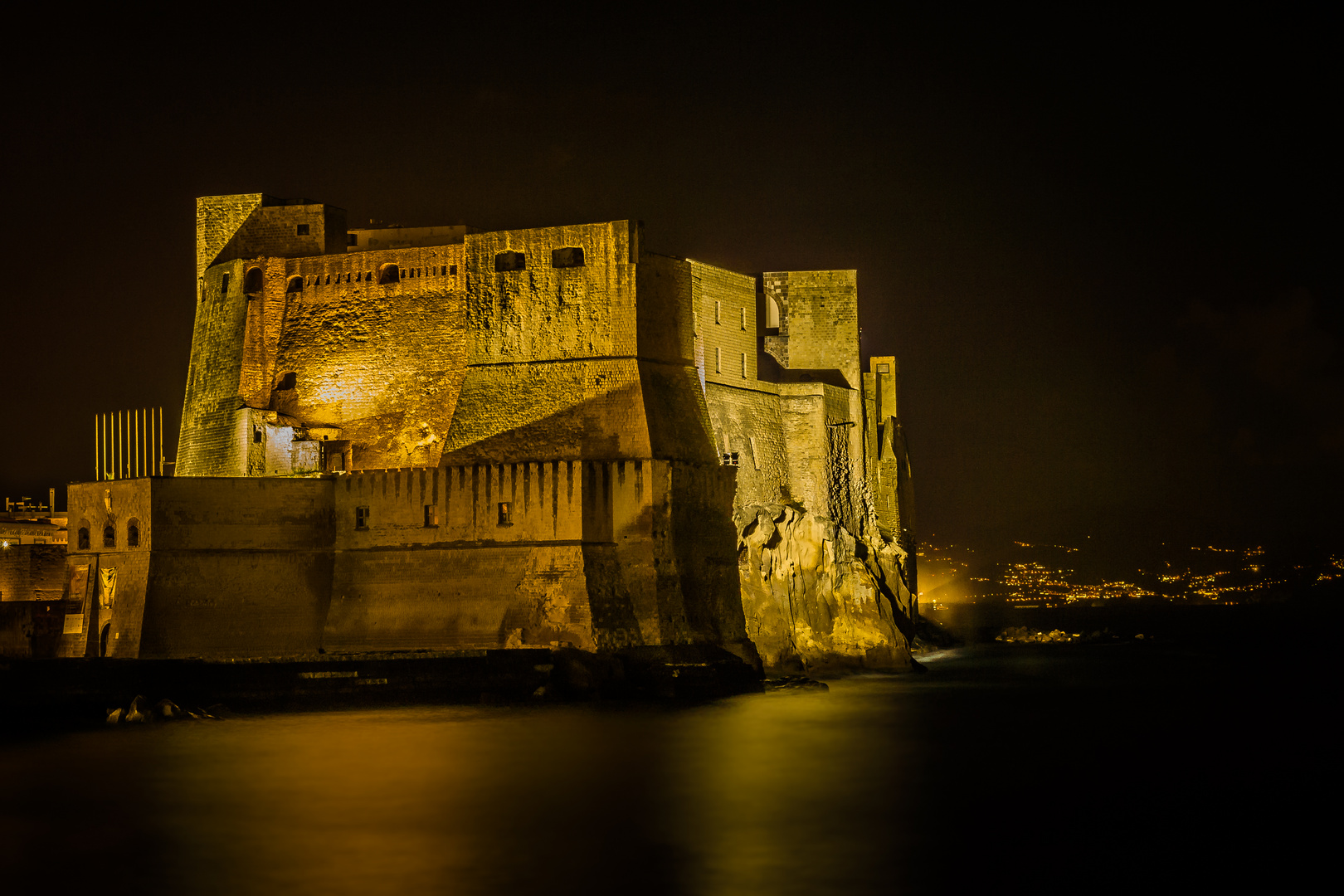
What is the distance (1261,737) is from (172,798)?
2078 centimetres

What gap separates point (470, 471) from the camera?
119 ft

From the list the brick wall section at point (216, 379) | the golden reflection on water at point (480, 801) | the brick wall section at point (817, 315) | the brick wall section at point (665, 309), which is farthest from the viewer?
the brick wall section at point (817, 315)

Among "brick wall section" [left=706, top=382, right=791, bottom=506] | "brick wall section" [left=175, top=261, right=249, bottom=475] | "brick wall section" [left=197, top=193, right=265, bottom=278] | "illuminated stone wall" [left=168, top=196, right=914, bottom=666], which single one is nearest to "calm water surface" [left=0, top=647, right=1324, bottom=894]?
"illuminated stone wall" [left=168, top=196, right=914, bottom=666]

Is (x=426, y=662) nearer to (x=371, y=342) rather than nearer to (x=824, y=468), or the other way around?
(x=371, y=342)

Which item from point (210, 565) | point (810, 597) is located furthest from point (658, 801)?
point (810, 597)

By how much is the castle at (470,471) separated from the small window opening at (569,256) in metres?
0.05

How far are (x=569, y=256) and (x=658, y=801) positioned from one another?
15253 millimetres

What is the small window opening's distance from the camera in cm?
3822

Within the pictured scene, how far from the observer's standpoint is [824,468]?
45219mm

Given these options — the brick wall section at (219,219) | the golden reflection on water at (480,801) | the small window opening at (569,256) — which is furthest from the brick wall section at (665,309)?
the brick wall section at (219,219)

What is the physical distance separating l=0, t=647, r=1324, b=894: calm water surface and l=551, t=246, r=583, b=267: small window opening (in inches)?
381

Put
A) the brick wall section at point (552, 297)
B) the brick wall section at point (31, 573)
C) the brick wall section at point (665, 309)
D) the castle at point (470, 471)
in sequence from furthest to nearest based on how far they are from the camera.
Answer: 1. the brick wall section at point (31, 573)
2. the brick wall section at point (665, 309)
3. the brick wall section at point (552, 297)
4. the castle at point (470, 471)

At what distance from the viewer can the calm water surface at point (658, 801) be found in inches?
861

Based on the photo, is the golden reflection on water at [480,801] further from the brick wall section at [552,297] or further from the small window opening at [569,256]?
the small window opening at [569,256]
